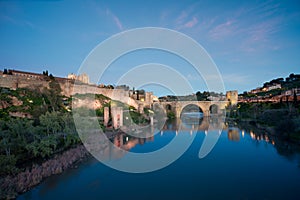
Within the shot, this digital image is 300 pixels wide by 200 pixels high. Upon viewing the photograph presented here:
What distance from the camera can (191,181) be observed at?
7680 millimetres

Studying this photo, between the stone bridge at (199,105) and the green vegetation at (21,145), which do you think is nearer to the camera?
the green vegetation at (21,145)

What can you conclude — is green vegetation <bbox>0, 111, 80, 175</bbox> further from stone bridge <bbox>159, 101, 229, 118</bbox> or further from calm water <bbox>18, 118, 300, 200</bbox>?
stone bridge <bbox>159, 101, 229, 118</bbox>

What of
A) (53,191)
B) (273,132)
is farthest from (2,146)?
(273,132)

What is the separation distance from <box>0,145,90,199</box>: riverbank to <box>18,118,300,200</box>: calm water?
0.30 m

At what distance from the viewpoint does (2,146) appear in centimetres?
822

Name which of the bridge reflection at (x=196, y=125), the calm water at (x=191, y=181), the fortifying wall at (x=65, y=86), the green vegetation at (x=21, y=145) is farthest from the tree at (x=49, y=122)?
the fortifying wall at (x=65, y=86)

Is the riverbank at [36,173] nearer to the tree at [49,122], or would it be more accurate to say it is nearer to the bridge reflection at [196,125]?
the tree at [49,122]

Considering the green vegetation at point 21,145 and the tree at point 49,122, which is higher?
the tree at point 49,122

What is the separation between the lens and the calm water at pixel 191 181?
654cm

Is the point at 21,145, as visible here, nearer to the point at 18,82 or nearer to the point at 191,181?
the point at 191,181

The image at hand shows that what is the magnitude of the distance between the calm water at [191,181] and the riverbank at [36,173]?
0.30m

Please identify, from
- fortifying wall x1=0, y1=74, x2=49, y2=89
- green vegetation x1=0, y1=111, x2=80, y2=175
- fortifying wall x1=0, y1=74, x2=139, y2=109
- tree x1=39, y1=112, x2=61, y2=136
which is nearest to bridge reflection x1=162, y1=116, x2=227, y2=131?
fortifying wall x1=0, y1=74, x2=139, y2=109

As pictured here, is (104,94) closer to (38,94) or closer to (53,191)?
(38,94)

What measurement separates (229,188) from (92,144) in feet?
29.1
